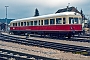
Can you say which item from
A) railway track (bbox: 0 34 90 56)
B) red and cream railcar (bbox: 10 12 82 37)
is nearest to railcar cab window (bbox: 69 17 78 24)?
red and cream railcar (bbox: 10 12 82 37)

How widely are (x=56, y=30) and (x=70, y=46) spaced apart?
8.39 metres

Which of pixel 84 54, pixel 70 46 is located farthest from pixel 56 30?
pixel 84 54

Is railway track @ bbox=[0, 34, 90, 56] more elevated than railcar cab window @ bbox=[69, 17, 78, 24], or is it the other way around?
railcar cab window @ bbox=[69, 17, 78, 24]

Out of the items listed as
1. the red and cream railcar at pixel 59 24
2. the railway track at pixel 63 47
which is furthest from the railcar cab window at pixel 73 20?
the railway track at pixel 63 47

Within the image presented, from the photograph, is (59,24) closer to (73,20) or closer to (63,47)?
(73,20)

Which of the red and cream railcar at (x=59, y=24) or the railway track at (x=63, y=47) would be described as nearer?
the railway track at (x=63, y=47)

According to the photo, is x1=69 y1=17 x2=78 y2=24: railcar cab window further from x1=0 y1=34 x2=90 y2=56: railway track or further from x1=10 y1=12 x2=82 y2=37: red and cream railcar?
x1=0 y1=34 x2=90 y2=56: railway track

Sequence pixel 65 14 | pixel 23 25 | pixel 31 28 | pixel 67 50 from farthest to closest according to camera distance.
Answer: pixel 23 25 → pixel 31 28 → pixel 65 14 → pixel 67 50

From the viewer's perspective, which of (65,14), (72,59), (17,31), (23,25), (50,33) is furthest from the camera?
(17,31)

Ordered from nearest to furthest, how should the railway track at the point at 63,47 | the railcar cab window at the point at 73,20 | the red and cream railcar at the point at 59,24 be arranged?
the railway track at the point at 63,47, the red and cream railcar at the point at 59,24, the railcar cab window at the point at 73,20

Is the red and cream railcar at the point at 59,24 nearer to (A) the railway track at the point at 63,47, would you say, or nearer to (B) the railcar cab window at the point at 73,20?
(B) the railcar cab window at the point at 73,20

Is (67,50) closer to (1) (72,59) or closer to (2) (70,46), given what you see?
(2) (70,46)

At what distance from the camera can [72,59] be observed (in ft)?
42.7

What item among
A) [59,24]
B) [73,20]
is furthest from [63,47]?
[73,20]
